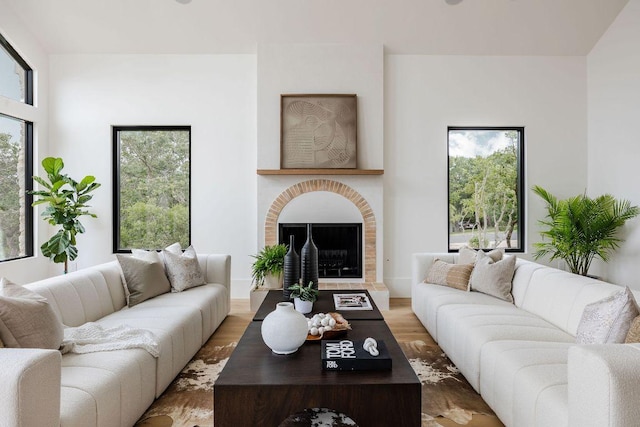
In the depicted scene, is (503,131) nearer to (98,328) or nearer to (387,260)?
(387,260)

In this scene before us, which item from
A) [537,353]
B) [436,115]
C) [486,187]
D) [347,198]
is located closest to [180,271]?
[347,198]

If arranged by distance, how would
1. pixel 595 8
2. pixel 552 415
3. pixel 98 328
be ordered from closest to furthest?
pixel 552 415
pixel 98 328
pixel 595 8

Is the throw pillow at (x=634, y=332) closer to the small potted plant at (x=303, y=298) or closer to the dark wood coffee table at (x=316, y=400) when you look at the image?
the dark wood coffee table at (x=316, y=400)

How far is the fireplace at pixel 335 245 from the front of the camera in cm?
547

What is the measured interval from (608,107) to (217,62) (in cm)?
494

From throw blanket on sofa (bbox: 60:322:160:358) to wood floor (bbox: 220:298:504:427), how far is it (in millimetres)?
1220

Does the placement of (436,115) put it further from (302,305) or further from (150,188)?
(150,188)

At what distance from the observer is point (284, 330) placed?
206 centimetres

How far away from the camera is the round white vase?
6.75ft

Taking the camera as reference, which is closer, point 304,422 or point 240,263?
point 304,422

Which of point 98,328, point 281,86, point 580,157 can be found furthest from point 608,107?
point 98,328

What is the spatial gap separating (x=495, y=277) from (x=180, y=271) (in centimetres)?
276

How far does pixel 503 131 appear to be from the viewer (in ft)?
18.6

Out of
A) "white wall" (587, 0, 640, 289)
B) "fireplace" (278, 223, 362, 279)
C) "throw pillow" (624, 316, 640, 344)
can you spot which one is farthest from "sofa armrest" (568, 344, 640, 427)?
"white wall" (587, 0, 640, 289)
